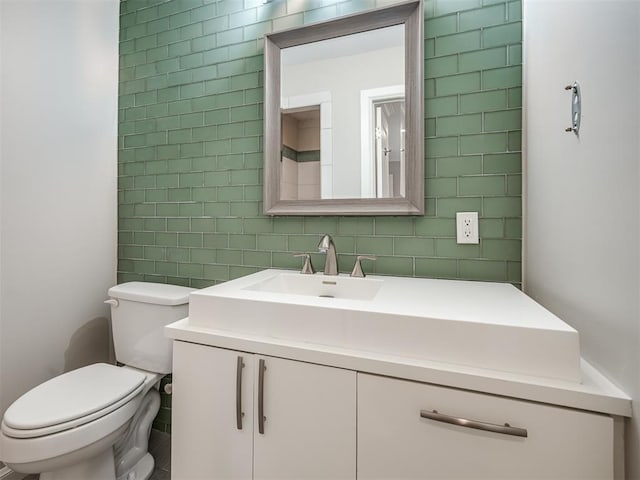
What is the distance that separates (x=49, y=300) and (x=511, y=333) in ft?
6.34

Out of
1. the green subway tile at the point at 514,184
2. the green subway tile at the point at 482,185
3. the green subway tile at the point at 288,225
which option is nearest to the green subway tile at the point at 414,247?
the green subway tile at the point at 482,185

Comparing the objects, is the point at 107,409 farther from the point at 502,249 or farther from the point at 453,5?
the point at 453,5

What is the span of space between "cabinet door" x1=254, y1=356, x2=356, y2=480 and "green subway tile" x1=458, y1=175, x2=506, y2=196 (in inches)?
33.5

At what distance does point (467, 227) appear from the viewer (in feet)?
4.12

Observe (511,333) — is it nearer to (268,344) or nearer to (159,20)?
(268,344)

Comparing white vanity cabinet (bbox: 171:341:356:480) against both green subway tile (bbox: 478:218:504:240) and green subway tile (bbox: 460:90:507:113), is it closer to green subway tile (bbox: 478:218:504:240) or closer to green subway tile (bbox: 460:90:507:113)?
green subway tile (bbox: 478:218:504:240)

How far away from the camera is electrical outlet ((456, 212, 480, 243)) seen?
1.25m

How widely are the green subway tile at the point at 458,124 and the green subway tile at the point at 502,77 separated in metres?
0.12

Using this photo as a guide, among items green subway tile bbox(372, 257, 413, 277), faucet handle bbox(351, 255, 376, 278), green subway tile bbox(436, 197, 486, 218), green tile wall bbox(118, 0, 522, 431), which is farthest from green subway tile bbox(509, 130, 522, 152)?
faucet handle bbox(351, 255, 376, 278)

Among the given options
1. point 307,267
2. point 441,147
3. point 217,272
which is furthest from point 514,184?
point 217,272

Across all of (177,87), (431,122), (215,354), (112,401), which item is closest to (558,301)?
(431,122)

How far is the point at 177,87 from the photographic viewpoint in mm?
1735

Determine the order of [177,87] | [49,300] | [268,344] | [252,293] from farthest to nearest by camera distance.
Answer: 1. [177,87]
2. [49,300]
3. [252,293]
4. [268,344]

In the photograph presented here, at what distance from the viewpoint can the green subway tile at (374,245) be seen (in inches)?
54.0
